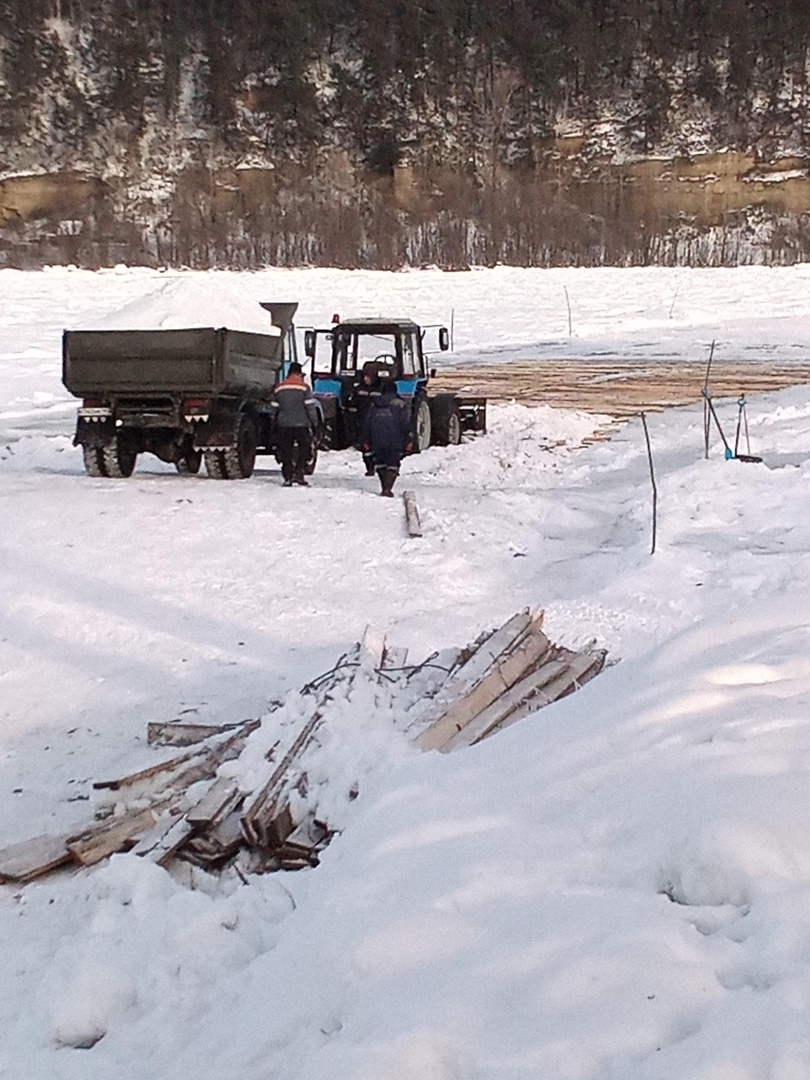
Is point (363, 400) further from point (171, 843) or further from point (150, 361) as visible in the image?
point (171, 843)

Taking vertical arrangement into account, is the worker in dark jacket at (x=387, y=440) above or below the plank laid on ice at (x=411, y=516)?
above

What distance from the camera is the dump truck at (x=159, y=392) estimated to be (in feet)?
40.2

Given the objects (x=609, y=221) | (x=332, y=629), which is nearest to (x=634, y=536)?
(x=332, y=629)

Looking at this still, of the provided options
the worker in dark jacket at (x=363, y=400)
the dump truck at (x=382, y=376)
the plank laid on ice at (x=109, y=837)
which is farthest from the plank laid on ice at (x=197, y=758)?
the dump truck at (x=382, y=376)

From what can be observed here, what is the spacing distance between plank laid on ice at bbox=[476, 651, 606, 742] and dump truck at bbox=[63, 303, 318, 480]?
7.33 meters

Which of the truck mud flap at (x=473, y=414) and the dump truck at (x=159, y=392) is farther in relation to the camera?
the truck mud flap at (x=473, y=414)

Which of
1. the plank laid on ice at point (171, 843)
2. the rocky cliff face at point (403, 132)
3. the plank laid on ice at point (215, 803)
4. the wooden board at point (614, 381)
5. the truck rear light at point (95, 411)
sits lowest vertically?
the plank laid on ice at point (171, 843)

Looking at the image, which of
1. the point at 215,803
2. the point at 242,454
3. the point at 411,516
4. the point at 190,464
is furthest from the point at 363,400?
the point at 215,803

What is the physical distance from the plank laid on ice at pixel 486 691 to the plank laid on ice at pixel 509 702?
0.03 m

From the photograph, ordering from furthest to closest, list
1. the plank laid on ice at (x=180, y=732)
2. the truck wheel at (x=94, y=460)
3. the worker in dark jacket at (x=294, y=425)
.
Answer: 1. the truck wheel at (x=94, y=460)
2. the worker in dark jacket at (x=294, y=425)
3. the plank laid on ice at (x=180, y=732)

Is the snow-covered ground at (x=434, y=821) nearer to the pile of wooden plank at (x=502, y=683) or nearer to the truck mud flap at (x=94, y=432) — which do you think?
the pile of wooden plank at (x=502, y=683)

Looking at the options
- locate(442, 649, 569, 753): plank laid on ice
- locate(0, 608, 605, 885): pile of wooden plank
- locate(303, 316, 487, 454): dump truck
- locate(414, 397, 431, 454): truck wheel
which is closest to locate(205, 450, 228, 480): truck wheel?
locate(303, 316, 487, 454): dump truck

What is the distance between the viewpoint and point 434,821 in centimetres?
378

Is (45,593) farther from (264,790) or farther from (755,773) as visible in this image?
(755,773)
